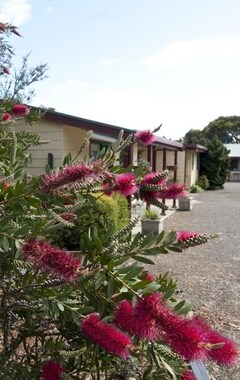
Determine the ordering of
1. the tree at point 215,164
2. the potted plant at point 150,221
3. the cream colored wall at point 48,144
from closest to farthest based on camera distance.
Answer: the potted plant at point 150,221 → the cream colored wall at point 48,144 → the tree at point 215,164

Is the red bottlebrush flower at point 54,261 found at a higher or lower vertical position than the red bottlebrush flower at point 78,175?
lower

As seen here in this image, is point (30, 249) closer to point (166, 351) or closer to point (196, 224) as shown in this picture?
point (166, 351)

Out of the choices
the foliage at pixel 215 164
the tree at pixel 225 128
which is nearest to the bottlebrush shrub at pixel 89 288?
the foliage at pixel 215 164

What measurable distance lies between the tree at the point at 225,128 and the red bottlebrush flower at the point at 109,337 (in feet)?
255

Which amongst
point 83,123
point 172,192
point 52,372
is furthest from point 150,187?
point 83,123

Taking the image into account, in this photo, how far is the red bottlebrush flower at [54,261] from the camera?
3.46 ft

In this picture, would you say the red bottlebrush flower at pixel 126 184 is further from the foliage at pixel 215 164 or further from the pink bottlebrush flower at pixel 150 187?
the foliage at pixel 215 164

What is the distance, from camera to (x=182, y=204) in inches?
696

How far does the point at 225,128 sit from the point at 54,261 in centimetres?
7928

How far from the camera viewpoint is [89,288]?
4.88 ft

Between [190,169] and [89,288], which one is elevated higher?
[89,288]

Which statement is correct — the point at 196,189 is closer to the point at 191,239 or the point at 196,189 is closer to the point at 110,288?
the point at 191,239

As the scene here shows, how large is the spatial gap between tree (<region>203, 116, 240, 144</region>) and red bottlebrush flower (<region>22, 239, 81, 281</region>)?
77797 mm

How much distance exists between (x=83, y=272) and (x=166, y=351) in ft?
1.42
